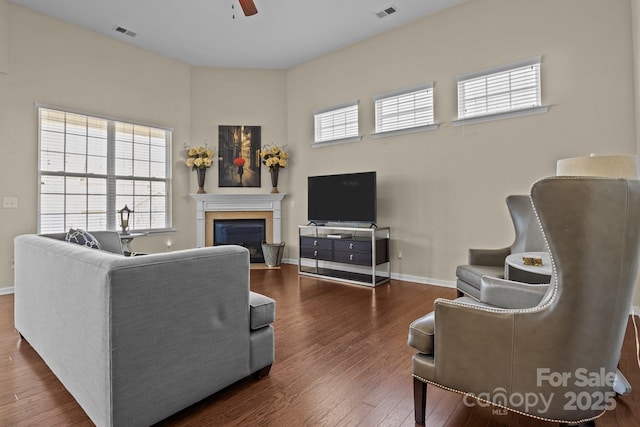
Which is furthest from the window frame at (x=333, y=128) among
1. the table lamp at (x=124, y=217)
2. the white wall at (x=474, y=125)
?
the table lamp at (x=124, y=217)

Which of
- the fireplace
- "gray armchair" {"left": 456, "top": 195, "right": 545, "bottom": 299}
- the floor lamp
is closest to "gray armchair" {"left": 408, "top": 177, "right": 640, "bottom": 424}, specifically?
the floor lamp

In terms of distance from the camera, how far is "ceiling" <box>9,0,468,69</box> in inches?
162

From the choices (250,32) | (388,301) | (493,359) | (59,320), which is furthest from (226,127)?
(493,359)

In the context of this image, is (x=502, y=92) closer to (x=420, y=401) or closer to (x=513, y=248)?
(x=513, y=248)

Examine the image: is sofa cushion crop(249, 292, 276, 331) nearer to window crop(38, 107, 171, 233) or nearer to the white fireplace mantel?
the white fireplace mantel

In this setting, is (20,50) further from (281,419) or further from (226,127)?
(281,419)

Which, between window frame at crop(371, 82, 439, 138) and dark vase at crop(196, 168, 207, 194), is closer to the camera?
Result: window frame at crop(371, 82, 439, 138)

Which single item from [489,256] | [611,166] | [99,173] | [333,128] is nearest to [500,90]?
[489,256]

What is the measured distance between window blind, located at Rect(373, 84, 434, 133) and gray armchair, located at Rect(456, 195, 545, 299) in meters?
1.63

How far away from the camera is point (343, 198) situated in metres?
4.71

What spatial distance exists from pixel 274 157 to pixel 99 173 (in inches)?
105

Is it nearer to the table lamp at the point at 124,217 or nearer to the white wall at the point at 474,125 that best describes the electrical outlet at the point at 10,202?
the table lamp at the point at 124,217

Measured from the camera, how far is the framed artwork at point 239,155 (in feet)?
19.2

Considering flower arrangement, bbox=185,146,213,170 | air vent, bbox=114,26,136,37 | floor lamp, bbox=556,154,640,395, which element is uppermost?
air vent, bbox=114,26,136,37
